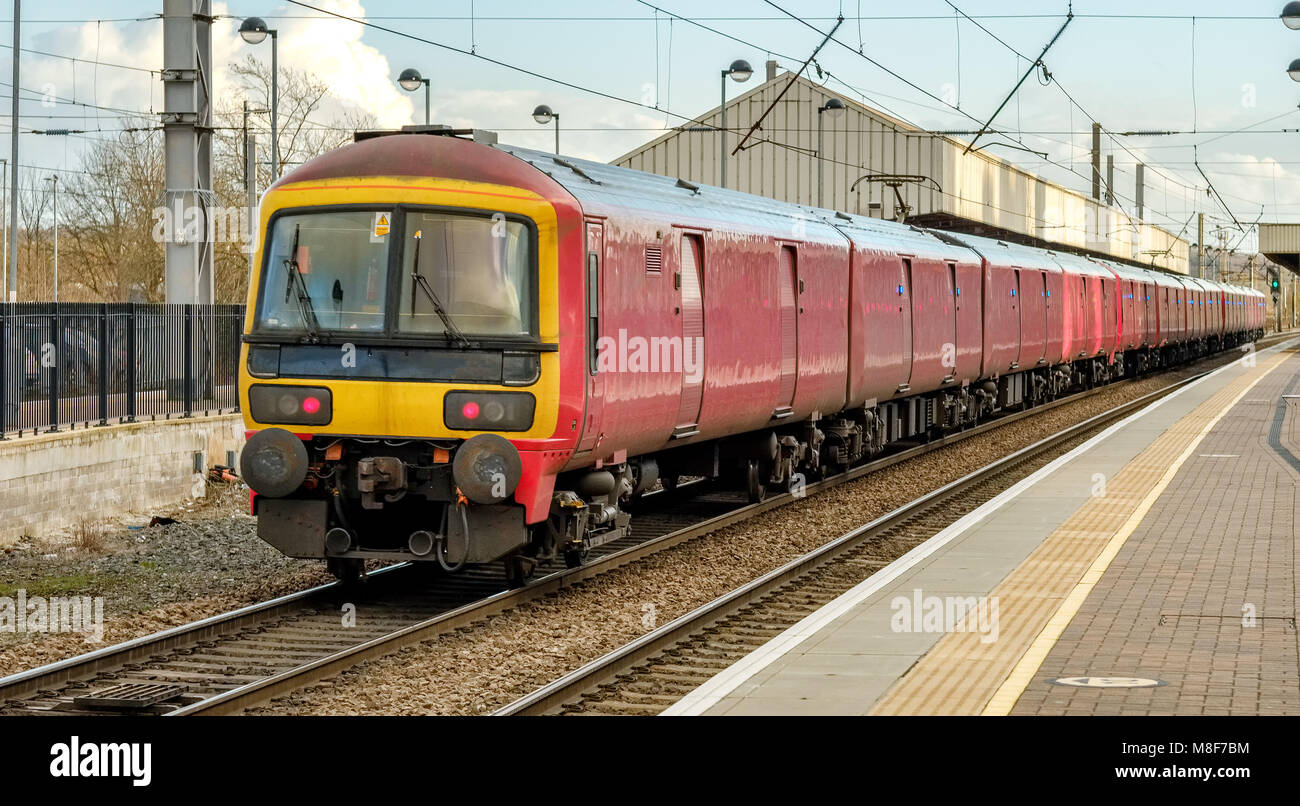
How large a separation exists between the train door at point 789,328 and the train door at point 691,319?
263 centimetres

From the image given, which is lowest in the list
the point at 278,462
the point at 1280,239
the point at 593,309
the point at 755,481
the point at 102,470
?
the point at 755,481

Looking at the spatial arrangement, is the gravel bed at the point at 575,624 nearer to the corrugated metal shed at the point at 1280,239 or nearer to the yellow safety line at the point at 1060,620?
→ the yellow safety line at the point at 1060,620

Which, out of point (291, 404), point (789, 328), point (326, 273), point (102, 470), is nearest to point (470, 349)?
point (326, 273)

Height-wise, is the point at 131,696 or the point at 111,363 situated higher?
the point at 111,363

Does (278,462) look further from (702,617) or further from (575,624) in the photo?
(702,617)

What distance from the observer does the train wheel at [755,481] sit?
17.7m

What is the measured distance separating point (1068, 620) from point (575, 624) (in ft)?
11.4

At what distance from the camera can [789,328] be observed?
17.2 m

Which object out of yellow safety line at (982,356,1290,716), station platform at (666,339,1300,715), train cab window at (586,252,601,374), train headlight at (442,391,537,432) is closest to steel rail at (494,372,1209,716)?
→ station platform at (666,339,1300,715)

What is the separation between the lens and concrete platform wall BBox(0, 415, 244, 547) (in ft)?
53.4

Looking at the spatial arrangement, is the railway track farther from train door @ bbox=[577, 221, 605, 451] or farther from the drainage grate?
train door @ bbox=[577, 221, 605, 451]

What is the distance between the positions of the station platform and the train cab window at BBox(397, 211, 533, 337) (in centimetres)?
309

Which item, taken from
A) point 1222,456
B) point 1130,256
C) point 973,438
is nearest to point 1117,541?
point 1222,456
